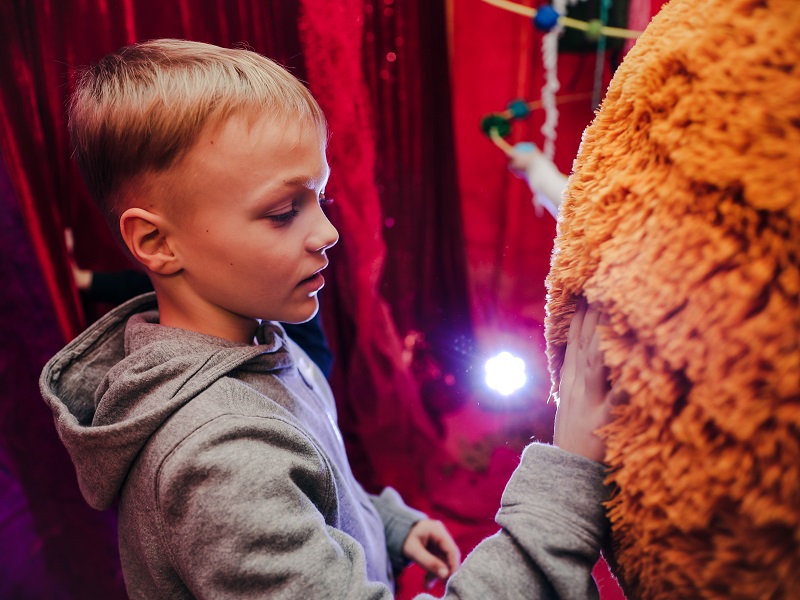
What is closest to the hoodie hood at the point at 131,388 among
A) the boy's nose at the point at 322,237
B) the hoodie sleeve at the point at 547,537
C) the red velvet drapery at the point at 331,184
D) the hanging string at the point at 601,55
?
the boy's nose at the point at 322,237

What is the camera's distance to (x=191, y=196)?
55 centimetres

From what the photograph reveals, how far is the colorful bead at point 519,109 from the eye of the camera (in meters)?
1.16

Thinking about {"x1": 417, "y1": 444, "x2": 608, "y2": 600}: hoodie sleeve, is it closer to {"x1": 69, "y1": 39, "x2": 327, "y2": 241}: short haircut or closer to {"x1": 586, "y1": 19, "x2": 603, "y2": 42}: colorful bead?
{"x1": 69, "y1": 39, "x2": 327, "y2": 241}: short haircut

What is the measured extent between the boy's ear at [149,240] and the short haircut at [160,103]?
0.15 feet

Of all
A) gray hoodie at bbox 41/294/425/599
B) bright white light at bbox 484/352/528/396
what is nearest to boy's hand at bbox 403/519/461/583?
gray hoodie at bbox 41/294/425/599

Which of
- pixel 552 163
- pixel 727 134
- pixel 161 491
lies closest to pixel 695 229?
pixel 727 134

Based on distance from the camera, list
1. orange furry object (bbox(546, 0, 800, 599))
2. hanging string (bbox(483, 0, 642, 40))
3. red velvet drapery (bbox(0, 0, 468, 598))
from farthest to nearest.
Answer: hanging string (bbox(483, 0, 642, 40))
red velvet drapery (bbox(0, 0, 468, 598))
orange furry object (bbox(546, 0, 800, 599))

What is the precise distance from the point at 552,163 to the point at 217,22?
28.7 inches

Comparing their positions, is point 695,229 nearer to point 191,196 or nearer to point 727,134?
point 727,134

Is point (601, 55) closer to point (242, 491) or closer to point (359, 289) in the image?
point (359, 289)

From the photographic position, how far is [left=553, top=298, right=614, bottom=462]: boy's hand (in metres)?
0.38

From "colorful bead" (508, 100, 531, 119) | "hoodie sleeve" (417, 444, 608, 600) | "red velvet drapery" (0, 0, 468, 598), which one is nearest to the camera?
"hoodie sleeve" (417, 444, 608, 600)

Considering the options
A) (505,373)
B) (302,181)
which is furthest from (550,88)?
(302,181)

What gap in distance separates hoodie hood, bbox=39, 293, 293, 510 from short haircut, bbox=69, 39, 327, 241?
19 centimetres
